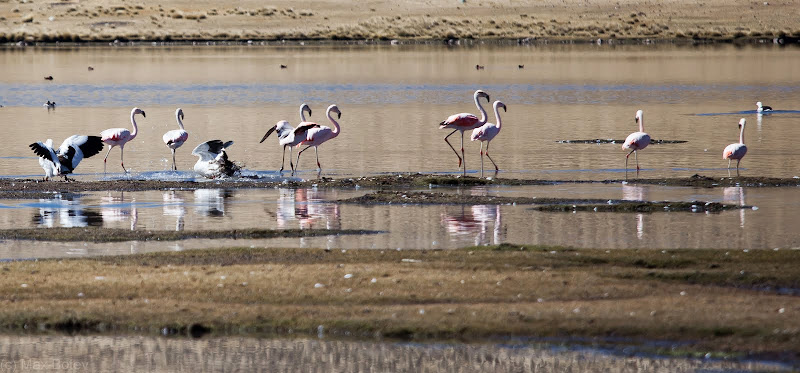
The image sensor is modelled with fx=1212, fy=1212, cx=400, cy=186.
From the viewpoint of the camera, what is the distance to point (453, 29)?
96.2 meters

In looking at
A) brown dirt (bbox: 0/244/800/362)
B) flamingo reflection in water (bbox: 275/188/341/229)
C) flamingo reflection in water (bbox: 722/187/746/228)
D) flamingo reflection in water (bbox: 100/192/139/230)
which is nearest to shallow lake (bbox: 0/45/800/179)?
flamingo reflection in water (bbox: 722/187/746/228)

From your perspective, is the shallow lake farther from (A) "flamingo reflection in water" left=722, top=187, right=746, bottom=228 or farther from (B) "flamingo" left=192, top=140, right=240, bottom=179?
(A) "flamingo reflection in water" left=722, top=187, right=746, bottom=228

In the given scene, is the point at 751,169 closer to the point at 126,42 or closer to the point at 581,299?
the point at 581,299

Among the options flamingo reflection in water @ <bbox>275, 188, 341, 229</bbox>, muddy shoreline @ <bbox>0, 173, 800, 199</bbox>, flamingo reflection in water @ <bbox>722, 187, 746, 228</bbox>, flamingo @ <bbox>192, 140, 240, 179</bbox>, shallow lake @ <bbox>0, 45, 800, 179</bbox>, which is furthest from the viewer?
shallow lake @ <bbox>0, 45, 800, 179</bbox>

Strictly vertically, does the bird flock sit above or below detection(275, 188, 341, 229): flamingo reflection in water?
above

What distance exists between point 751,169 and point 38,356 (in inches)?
650

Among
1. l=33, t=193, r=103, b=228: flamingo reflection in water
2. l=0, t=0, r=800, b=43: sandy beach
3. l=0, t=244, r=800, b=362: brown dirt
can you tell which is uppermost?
l=0, t=0, r=800, b=43: sandy beach

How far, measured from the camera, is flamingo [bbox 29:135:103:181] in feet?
69.2

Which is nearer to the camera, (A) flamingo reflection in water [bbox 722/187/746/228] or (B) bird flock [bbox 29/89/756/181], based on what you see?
(A) flamingo reflection in water [bbox 722/187/746/228]

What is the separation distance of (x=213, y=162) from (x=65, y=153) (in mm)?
2697

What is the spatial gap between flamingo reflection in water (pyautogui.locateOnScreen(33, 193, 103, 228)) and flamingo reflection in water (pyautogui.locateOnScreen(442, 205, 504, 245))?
505 centimetres

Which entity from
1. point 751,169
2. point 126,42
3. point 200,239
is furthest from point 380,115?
point 126,42

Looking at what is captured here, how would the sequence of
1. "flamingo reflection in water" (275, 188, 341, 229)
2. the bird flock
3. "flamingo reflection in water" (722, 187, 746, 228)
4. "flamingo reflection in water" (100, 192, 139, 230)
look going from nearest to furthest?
"flamingo reflection in water" (275, 188, 341, 229) → "flamingo reflection in water" (100, 192, 139, 230) → "flamingo reflection in water" (722, 187, 746, 228) → the bird flock

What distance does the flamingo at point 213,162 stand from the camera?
22.7m
